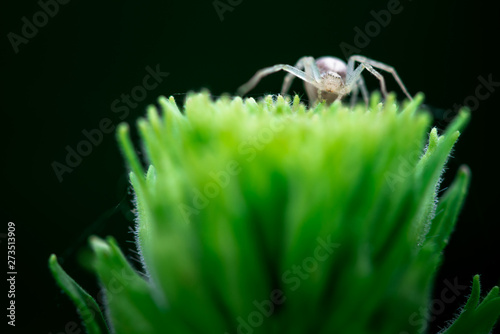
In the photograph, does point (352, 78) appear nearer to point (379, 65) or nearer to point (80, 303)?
point (379, 65)

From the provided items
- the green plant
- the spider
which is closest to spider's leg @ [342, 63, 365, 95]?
A: the spider

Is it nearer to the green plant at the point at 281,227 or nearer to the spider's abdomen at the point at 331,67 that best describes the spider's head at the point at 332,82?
the spider's abdomen at the point at 331,67

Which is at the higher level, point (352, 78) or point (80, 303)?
point (80, 303)

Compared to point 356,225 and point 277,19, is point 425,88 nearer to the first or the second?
point 277,19

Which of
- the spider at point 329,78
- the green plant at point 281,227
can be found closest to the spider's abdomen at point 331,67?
the spider at point 329,78

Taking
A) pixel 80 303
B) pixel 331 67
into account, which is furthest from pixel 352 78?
pixel 80 303
